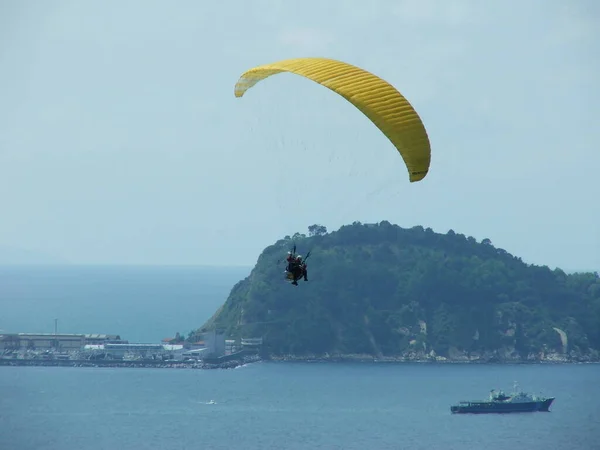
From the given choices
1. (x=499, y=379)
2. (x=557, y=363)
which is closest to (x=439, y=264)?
(x=557, y=363)

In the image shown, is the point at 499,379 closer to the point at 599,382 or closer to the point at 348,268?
Result: the point at 599,382

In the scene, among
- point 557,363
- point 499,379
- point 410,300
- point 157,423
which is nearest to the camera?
point 157,423

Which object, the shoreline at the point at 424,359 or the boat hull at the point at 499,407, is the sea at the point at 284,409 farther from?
the shoreline at the point at 424,359

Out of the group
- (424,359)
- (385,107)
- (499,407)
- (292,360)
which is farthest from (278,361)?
(385,107)

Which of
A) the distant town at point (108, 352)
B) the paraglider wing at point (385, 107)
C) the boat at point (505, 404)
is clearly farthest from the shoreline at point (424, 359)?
the paraglider wing at point (385, 107)

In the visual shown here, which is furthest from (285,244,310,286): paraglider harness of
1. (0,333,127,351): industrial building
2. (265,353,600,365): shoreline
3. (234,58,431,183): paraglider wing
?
(265,353,600,365): shoreline

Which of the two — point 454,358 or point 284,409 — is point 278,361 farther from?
point 284,409
